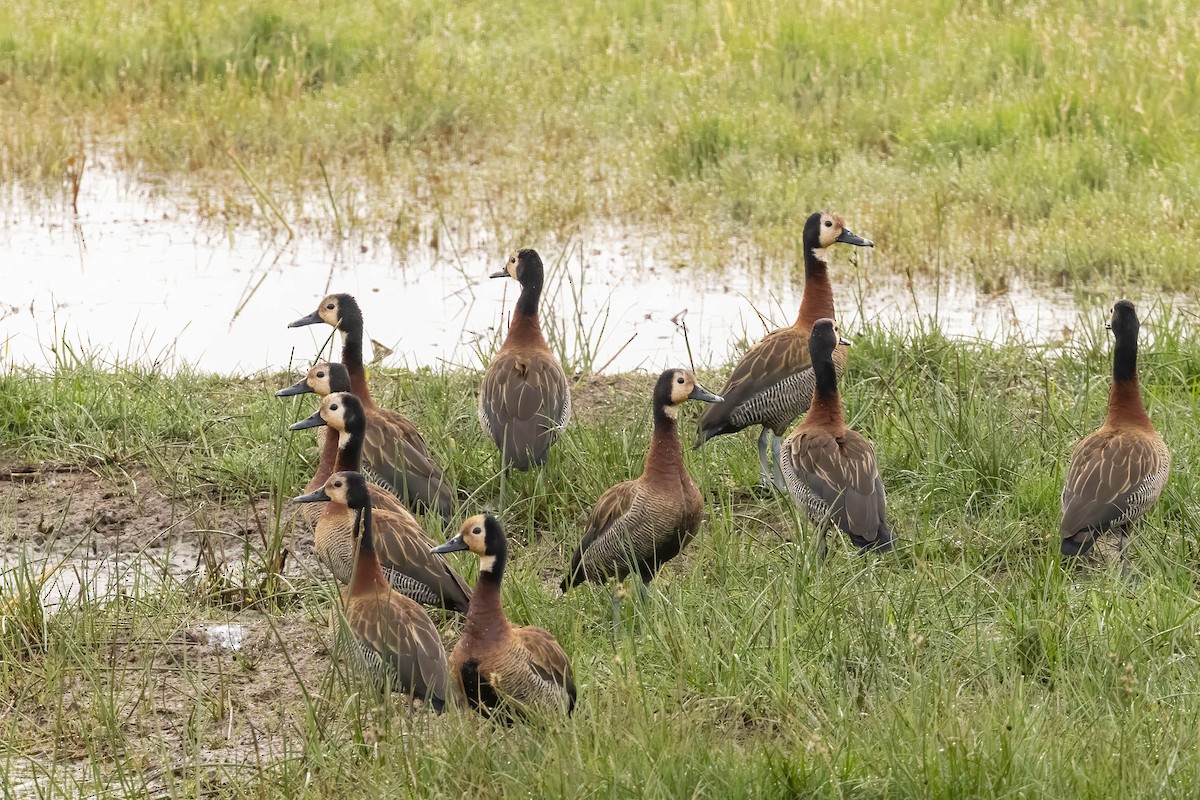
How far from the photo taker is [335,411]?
19.6 feet

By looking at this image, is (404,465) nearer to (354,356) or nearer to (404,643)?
(354,356)

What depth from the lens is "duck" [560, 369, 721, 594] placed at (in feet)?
18.3

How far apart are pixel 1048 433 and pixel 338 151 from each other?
22.1ft

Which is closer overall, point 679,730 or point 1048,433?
point 679,730

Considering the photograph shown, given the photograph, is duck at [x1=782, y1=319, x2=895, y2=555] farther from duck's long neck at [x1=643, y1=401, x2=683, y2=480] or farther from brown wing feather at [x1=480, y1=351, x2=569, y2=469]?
brown wing feather at [x1=480, y1=351, x2=569, y2=469]

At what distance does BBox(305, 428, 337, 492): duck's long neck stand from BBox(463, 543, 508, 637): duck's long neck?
1.57m

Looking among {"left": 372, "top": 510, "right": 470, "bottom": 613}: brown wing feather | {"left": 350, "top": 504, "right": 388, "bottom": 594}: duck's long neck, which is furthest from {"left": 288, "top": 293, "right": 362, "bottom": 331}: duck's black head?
{"left": 350, "top": 504, "right": 388, "bottom": 594}: duck's long neck

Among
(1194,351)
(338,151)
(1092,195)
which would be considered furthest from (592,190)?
(1194,351)

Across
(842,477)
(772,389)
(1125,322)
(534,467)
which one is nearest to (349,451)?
(534,467)

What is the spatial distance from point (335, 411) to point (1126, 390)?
116 inches

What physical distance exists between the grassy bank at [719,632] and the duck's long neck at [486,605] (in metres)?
0.36

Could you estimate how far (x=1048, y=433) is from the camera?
6934 mm

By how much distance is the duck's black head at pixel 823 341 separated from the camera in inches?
248

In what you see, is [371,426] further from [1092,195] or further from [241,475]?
[1092,195]
